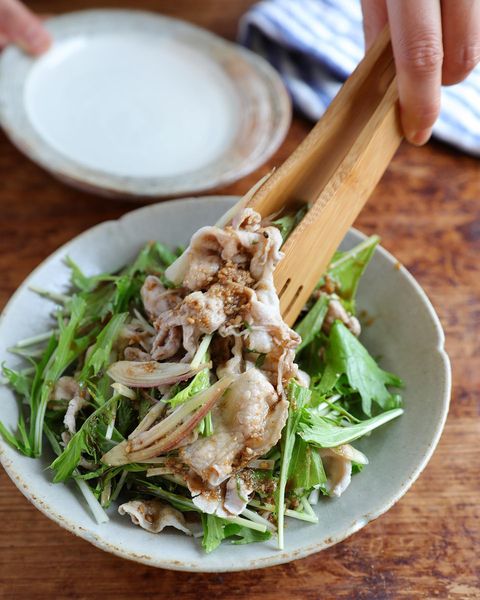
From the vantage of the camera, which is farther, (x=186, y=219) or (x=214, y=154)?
(x=214, y=154)

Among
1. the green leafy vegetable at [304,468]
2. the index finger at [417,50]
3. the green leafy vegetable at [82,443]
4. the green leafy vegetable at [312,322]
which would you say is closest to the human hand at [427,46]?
the index finger at [417,50]

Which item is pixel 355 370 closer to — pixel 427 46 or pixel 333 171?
pixel 333 171

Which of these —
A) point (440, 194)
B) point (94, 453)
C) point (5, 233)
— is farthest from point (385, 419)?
point (5, 233)

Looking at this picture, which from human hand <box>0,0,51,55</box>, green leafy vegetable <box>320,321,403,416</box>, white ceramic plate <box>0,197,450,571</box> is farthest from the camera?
human hand <box>0,0,51,55</box>

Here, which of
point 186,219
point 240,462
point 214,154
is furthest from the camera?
point 214,154

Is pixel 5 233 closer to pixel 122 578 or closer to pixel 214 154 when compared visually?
pixel 214 154

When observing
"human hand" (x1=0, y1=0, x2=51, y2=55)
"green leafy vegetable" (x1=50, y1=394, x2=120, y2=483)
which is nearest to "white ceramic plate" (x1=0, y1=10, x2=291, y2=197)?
"human hand" (x1=0, y1=0, x2=51, y2=55)

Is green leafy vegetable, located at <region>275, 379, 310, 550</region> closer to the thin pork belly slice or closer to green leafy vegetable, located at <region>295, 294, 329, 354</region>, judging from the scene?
the thin pork belly slice
